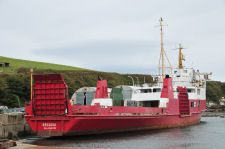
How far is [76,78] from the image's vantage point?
85.7 meters

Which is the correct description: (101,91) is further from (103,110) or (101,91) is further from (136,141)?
(136,141)

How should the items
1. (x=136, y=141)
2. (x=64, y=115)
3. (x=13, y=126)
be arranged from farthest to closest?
(x=13, y=126)
(x=136, y=141)
(x=64, y=115)

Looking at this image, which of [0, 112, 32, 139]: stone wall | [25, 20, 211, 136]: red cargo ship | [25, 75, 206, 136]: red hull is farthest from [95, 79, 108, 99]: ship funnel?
[0, 112, 32, 139]: stone wall

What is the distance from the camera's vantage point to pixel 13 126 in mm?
28766

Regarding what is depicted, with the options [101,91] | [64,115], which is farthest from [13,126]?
[101,91]

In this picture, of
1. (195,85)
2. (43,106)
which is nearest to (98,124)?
(43,106)

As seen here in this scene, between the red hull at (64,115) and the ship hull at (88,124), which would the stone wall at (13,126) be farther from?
the ship hull at (88,124)

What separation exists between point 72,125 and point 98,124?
9.78 ft

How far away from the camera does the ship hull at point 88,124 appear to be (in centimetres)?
2697

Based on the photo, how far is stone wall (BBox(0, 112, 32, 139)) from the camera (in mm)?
27367

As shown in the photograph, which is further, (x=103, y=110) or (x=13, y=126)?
(x=103, y=110)

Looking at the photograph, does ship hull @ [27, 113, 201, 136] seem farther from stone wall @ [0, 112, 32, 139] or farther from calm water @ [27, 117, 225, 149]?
stone wall @ [0, 112, 32, 139]

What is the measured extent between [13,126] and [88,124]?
6672mm

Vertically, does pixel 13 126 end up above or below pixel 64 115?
below
